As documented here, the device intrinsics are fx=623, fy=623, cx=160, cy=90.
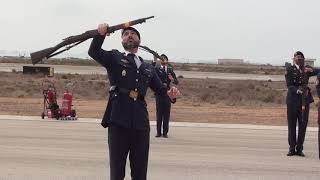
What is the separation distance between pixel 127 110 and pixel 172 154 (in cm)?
576

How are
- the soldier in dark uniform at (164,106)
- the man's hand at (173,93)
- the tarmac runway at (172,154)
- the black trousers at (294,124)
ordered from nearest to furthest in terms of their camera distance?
the man's hand at (173,93) < the tarmac runway at (172,154) < the black trousers at (294,124) < the soldier in dark uniform at (164,106)

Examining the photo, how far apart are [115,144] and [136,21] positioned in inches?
50.5

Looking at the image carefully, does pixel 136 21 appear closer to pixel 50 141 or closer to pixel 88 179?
pixel 88 179

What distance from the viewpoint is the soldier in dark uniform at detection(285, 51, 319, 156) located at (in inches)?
470

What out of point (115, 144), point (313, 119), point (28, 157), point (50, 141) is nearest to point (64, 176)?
point (28, 157)

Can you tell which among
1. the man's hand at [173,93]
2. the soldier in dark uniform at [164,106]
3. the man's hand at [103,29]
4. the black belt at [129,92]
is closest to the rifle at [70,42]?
the man's hand at [103,29]

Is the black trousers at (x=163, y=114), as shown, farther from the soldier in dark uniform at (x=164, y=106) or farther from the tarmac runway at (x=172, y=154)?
the tarmac runway at (x=172, y=154)

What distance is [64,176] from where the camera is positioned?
30.3 feet

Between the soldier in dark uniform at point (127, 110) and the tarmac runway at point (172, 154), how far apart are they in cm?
297

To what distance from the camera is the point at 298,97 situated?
475 inches

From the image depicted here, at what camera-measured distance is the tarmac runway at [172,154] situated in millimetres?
9594

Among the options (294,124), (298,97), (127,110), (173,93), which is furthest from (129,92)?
(294,124)

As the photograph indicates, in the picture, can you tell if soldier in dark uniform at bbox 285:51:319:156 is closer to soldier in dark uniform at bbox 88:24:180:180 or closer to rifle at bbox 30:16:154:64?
rifle at bbox 30:16:154:64

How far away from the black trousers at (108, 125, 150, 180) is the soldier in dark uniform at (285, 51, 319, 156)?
249 inches
